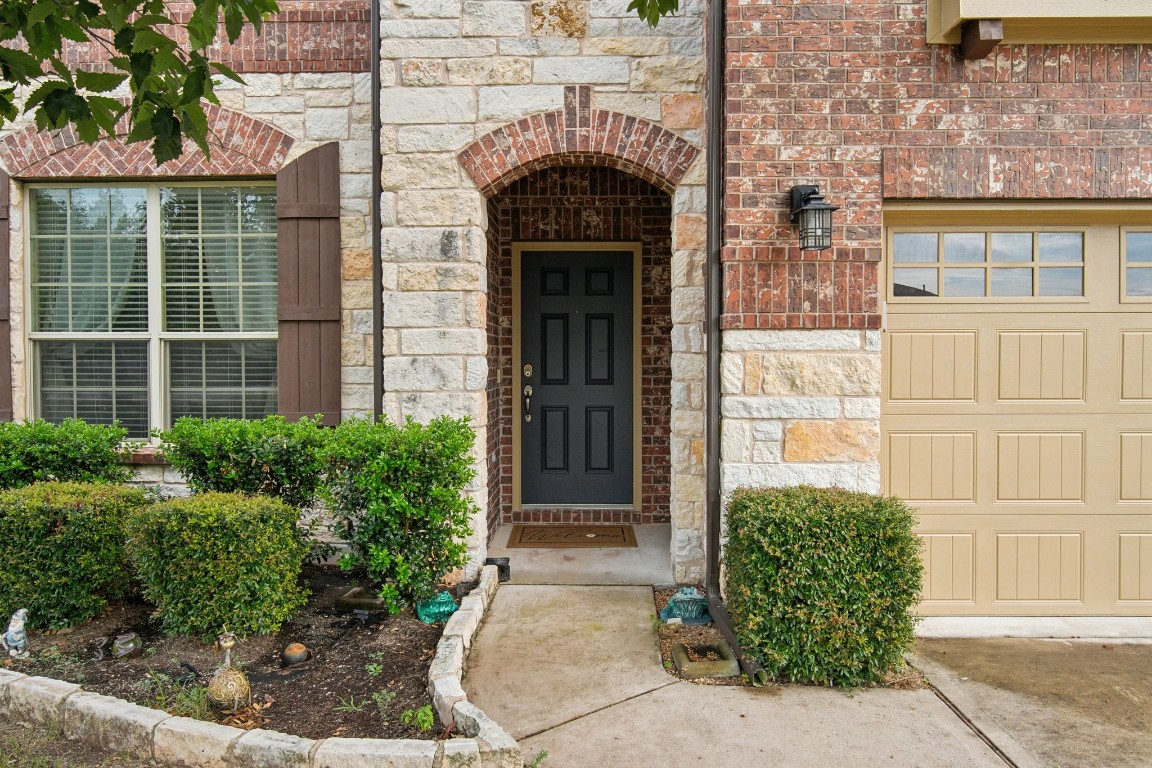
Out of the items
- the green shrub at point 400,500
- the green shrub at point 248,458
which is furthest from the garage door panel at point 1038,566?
the green shrub at point 248,458

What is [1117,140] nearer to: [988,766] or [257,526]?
[988,766]

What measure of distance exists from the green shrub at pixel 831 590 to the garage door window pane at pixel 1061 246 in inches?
78.1

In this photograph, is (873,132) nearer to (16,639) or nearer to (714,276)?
(714,276)

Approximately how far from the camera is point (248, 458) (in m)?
4.28

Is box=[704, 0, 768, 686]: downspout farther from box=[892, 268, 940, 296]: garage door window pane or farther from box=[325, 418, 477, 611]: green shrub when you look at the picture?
box=[325, 418, 477, 611]: green shrub

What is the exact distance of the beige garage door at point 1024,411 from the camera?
442 centimetres

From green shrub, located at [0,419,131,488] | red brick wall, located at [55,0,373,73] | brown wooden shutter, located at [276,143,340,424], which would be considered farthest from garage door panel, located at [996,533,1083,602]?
green shrub, located at [0,419,131,488]

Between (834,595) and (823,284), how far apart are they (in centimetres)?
167

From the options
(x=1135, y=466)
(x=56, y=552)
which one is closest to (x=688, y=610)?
(x=1135, y=466)

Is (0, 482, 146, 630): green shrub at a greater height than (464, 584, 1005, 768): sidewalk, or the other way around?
(0, 482, 146, 630): green shrub

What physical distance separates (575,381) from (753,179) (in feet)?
8.65

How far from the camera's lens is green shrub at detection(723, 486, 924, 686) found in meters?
3.54

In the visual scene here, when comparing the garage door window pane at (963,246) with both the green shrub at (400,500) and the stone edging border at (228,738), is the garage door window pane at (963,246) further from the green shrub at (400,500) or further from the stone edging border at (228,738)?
the stone edging border at (228,738)

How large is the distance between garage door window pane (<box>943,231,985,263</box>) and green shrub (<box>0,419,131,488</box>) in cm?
517
